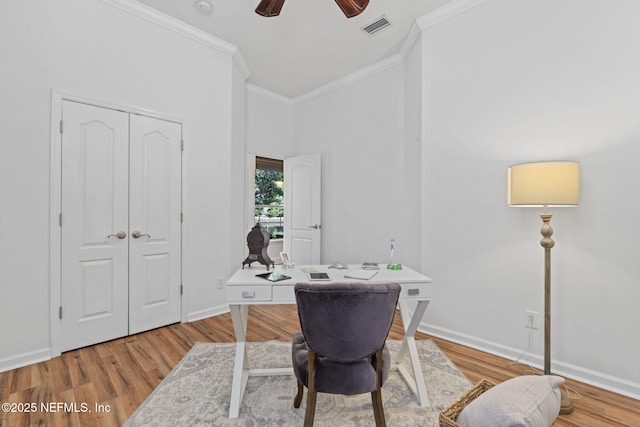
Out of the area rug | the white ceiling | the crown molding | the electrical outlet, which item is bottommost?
the area rug

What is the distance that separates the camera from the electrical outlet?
2.25m

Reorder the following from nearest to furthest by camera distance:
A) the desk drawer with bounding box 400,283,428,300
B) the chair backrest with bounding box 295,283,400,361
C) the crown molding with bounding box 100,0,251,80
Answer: the chair backrest with bounding box 295,283,400,361 → the desk drawer with bounding box 400,283,428,300 → the crown molding with bounding box 100,0,251,80

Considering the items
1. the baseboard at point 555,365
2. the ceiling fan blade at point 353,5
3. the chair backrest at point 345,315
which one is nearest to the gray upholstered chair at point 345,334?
the chair backrest at point 345,315

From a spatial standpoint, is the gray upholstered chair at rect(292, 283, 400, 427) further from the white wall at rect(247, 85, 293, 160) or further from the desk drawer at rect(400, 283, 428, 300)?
the white wall at rect(247, 85, 293, 160)

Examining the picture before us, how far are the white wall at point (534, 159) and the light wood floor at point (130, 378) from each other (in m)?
0.22

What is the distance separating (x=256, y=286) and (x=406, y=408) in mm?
1175

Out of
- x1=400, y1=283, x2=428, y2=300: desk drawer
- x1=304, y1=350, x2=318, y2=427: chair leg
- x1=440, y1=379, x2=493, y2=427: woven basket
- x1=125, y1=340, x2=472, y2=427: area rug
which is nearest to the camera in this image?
x1=440, y1=379, x2=493, y2=427: woven basket

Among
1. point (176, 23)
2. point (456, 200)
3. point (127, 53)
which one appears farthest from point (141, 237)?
point (456, 200)

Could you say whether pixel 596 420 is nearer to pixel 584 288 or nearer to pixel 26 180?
pixel 584 288

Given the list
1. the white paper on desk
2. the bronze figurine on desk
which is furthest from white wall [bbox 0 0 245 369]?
the white paper on desk

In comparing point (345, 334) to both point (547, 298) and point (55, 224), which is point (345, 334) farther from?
point (55, 224)

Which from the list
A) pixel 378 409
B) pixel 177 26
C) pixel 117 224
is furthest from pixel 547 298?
pixel 177 26

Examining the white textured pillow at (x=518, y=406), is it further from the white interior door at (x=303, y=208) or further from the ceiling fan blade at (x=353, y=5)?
the white interior door at (x=303, y=208)

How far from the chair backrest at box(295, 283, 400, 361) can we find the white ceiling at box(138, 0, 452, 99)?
2.68 m
